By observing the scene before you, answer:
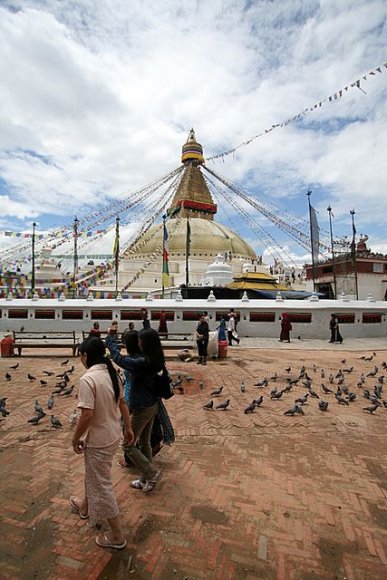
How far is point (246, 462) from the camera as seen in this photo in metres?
3.97

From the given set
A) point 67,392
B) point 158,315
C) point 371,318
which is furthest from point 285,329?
point 67,392

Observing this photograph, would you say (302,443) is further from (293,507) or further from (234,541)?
(234,541)

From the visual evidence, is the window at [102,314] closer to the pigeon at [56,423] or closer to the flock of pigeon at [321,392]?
the flock of pigeon at [321,392]

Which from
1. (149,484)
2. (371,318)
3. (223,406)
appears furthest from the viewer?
(371,318)

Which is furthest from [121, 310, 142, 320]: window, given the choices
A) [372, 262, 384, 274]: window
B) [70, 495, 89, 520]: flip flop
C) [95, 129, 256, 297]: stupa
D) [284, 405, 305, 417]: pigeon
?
[372, 262, 384, 274]: window

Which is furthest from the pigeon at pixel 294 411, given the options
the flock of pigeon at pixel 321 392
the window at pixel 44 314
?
the window at pixel 44 314

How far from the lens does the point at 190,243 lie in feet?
125

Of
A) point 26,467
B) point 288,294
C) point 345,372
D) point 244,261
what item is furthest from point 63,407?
point 244,261

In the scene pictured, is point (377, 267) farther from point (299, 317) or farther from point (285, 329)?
point (285, 329)

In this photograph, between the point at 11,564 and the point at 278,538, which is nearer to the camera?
the point at 11,564

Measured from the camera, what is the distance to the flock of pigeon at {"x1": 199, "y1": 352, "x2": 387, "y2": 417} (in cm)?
574

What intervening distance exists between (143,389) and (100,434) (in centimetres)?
75

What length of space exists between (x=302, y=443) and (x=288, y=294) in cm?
1777

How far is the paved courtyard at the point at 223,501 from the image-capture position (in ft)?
8.11
